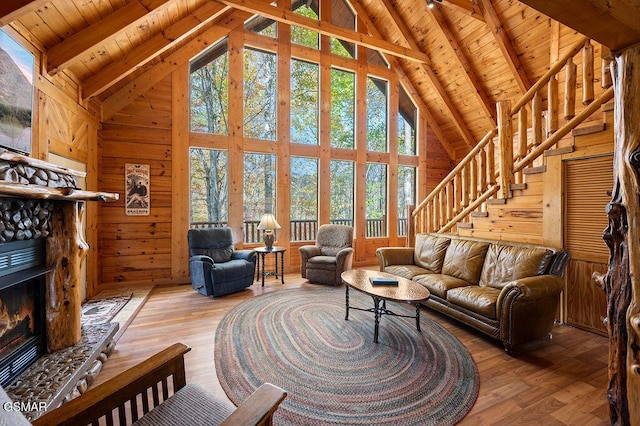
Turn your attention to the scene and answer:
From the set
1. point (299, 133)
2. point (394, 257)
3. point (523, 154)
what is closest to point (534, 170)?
point (523, 154)

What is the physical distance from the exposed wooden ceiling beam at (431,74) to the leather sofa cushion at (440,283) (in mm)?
4050

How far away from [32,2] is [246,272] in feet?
10.7

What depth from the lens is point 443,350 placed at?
2.35 metres

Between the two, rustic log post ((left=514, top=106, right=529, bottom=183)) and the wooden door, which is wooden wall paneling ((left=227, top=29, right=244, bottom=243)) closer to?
rustic log post ((left=514, top=106, right=529, bottom=183))

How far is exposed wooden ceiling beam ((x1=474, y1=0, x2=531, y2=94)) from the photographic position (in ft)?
14.0

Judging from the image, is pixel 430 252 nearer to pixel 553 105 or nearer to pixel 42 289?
pixel 553 105

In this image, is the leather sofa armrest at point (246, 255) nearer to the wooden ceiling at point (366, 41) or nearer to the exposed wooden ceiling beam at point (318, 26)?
the wooden ceiling at point (366, 41)

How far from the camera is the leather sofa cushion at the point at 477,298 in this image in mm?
2418

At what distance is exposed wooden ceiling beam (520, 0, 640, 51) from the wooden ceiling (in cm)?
323

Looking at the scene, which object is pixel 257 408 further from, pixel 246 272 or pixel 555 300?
pixel 246 272

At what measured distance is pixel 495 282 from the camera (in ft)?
9.32

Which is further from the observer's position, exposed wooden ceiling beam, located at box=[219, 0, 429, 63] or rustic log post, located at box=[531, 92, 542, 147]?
exposed wooden ceiling beam, located at box=[219, 0, 429, 63]

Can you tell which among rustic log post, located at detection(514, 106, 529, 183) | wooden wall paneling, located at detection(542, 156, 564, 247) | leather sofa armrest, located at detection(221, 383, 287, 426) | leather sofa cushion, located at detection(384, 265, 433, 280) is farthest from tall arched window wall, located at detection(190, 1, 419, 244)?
leather sofa armrest, located at detection(221, 383, 287, 426)

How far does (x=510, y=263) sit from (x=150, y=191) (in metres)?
4.93
